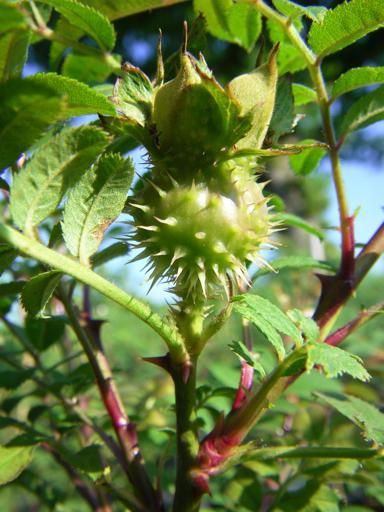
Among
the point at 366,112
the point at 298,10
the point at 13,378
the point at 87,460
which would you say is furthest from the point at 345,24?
the point at 13,378

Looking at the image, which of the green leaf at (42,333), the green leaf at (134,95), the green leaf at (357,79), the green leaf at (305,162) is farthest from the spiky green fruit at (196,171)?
the green leaf at (42,333)

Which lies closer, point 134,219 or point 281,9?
point 134,219

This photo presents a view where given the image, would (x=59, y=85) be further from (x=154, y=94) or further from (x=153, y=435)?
(x=153, y=435)

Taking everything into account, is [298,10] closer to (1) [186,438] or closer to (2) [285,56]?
(2) [285,56]

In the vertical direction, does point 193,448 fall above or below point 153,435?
above

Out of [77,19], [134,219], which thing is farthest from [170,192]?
[77,19]

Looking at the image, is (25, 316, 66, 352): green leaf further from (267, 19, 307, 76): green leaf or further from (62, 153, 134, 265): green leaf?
(267, 19, 307, 76): green leaf

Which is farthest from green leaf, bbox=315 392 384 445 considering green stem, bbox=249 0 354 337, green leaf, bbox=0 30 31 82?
green leaf, bbox=0 30 31 82

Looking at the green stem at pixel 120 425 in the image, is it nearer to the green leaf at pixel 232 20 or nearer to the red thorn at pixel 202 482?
the red thorn at pixel 202 482
